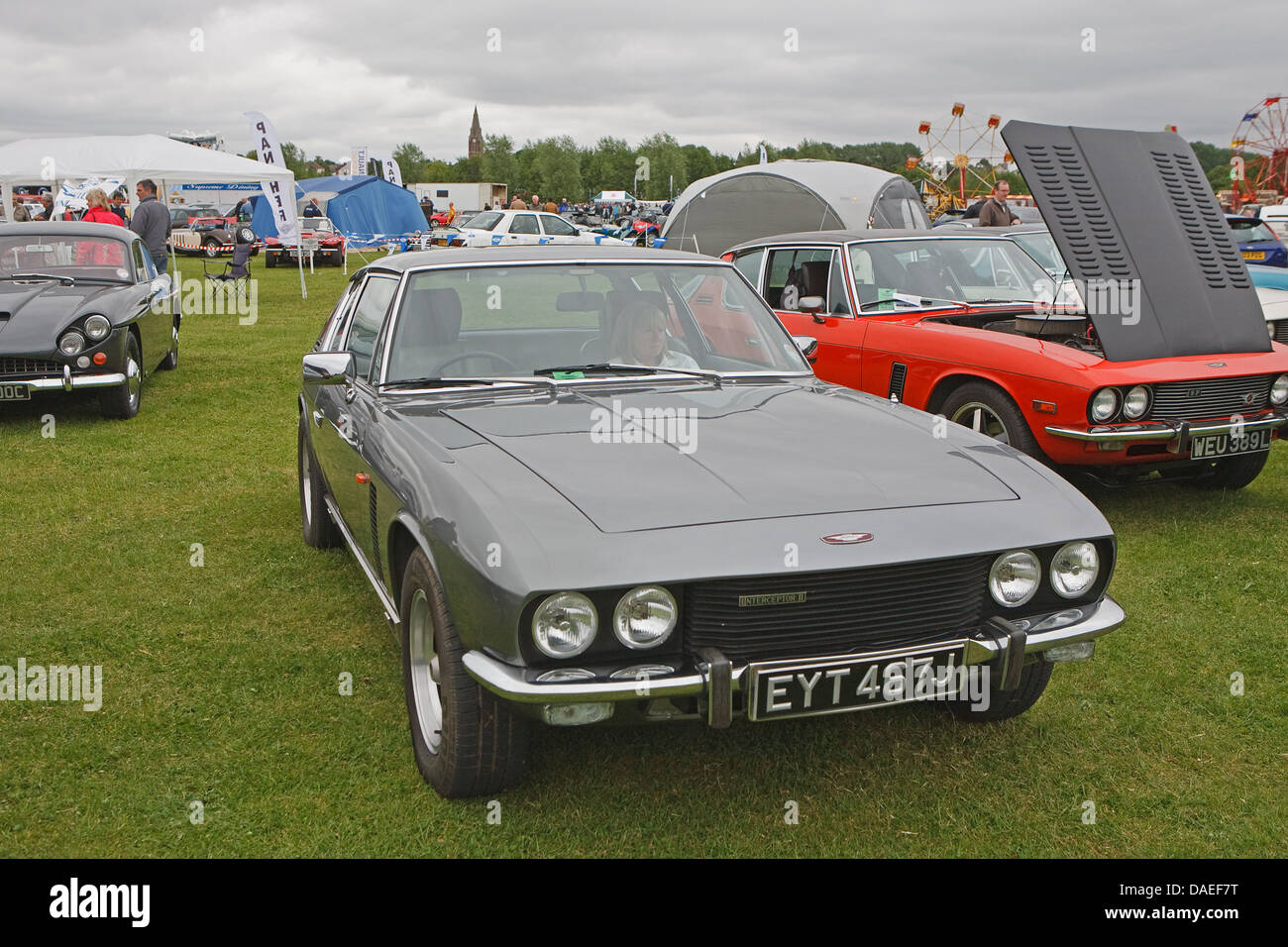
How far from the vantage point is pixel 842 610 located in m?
2.76

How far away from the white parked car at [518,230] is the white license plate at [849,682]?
24999mm

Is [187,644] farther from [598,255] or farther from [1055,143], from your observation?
[1055,143]

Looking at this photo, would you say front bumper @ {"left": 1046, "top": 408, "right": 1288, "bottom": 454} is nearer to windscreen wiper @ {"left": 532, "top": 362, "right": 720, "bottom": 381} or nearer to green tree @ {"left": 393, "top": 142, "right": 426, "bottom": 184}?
windscreen wiper @ {"left": 532, "top": 362, "right": 720, "bottom": 381}

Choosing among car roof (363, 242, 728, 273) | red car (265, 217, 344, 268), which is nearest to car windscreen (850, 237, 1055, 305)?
car roof (363, 242, 728, 273)

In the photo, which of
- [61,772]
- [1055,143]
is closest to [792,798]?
[61,772]

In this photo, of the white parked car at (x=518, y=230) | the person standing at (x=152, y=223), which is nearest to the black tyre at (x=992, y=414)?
the person standing at (x=152, y=223)

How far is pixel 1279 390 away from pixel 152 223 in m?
13.1

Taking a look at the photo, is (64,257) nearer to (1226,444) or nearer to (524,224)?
(1226,444)

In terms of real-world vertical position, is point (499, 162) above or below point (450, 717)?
above

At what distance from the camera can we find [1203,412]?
5871 mm

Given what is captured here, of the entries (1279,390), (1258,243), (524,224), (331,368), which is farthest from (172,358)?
(524,224)

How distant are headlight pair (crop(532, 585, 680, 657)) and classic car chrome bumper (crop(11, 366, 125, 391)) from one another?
6.96 m

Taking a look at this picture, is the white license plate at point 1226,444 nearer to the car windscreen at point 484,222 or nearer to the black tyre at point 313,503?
the black tyre at point 313,503

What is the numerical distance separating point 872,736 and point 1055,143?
459 centimetres
